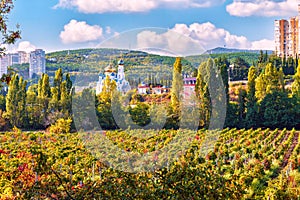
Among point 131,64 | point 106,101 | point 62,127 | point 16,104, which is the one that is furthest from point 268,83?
point 131,64

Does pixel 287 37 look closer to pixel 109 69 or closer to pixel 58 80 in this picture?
pixel 58 80

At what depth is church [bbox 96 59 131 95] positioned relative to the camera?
10219 millimetres

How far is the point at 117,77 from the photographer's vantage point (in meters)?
10.9

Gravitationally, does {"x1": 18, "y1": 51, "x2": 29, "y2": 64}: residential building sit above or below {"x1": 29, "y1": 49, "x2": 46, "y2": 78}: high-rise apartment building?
above

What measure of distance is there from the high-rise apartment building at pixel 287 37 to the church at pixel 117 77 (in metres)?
36.5

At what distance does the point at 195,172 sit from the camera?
2.61 meters

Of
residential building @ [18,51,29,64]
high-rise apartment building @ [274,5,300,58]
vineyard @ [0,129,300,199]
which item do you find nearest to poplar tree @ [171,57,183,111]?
vineyard @ [0,129,300,199]

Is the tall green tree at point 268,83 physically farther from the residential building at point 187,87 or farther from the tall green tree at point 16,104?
the tall green tree at point 16,104

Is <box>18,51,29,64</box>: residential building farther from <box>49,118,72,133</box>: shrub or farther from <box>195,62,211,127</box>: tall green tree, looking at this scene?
<box>195,62,211,127</box>: tall green tree

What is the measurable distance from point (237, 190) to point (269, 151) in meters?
9.93

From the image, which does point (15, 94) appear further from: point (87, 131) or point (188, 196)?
point (188, 196)

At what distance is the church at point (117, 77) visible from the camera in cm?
1022

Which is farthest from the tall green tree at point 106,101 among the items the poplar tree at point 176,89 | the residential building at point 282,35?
the residential building at point 282,35

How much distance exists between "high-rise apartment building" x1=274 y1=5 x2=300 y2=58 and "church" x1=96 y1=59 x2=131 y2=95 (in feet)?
120
